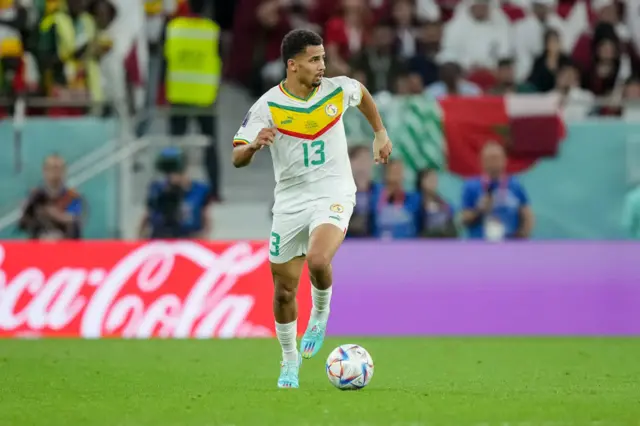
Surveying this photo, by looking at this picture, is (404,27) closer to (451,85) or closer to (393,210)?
(451,85)

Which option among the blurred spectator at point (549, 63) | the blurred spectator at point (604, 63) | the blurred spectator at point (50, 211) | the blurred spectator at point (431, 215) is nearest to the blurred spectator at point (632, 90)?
the blurred spectator at point (604, 63)

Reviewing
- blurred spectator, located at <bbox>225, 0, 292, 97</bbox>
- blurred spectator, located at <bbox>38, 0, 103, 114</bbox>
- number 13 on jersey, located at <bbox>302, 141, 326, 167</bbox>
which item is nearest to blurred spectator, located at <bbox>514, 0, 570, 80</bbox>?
blurred spectator, located at <bbox>225, 0, 292, 97</bbox>

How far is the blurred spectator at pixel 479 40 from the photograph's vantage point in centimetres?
1967

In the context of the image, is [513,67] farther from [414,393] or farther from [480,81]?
[414,393]

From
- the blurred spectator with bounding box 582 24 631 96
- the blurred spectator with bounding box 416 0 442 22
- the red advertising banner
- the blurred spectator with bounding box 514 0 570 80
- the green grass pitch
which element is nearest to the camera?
the green grass pitch

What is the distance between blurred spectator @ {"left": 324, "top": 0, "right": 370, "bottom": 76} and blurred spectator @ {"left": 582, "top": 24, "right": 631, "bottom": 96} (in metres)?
3.26

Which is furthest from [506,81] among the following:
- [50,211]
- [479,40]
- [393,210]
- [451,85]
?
[50,211]

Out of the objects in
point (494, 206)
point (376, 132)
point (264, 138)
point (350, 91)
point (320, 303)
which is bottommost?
point (494, 206)

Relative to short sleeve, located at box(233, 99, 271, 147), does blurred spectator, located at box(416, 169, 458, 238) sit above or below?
below

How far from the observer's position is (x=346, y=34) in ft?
62.9

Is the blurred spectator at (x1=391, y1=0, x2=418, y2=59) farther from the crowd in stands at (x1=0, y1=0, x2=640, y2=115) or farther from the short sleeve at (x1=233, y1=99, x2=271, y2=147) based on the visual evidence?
the short sleeve at (x1=233, y1=99, x2=271, y2=147)

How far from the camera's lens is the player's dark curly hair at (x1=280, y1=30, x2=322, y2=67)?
32.7 feet

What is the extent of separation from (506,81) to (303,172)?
920cm

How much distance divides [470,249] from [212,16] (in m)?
6.13
